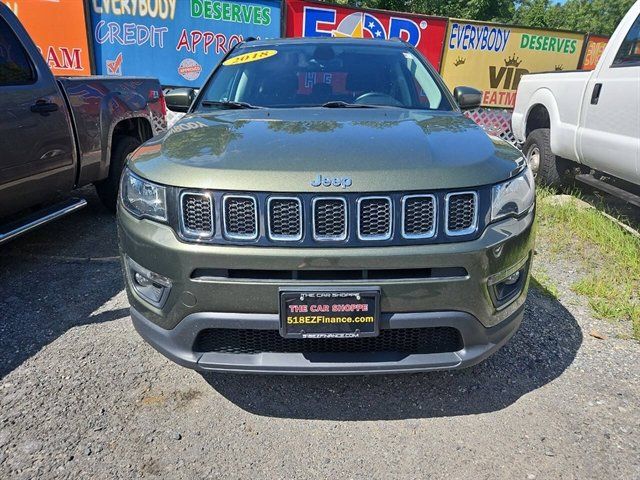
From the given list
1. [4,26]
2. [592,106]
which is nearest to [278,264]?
[4,26]

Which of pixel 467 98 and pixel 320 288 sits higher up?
pixel 467 98

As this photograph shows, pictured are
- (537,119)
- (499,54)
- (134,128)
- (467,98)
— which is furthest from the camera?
(499,54)

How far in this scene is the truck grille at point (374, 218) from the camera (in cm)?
192

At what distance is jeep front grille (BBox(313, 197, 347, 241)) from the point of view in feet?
6.28

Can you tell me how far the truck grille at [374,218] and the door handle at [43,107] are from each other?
9.69 ft

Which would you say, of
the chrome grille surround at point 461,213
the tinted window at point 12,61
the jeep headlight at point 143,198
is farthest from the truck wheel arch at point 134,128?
the chrome grille surround at point 461,213

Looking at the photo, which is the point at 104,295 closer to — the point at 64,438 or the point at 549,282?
the point at 64,438

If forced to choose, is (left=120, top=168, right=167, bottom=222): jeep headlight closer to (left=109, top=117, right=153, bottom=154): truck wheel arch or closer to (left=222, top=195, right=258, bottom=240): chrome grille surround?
(left=222, top=195, right=258, bottom=240): chrome grille surround

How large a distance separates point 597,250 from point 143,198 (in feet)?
12.6

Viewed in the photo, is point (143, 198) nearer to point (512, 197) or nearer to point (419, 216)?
point (419, 216)

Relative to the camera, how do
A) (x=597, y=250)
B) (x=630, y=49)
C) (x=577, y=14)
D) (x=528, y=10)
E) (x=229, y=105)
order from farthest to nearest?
1. (x=577, y=14)
2. (x=528, y=10)
3. (x=630, y=49)
4. (x=597, y=250)
5. (x=229, y=105)

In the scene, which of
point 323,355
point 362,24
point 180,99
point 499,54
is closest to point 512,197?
point 323,355

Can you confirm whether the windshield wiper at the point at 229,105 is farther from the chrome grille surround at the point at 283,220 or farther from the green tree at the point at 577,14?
the green tree at the point at 577,14

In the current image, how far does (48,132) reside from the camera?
3760 mm
